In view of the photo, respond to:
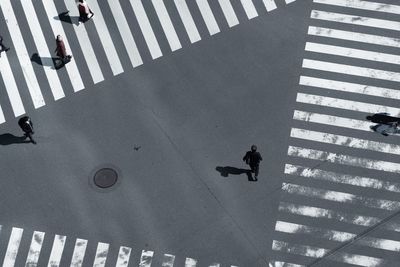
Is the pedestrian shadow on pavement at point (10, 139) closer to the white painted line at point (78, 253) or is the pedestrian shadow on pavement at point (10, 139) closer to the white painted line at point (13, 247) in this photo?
the white painted line at point (13, 247)

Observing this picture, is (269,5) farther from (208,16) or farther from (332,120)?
(332,120)

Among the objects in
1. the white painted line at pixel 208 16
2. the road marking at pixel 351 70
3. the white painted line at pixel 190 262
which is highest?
the white painted line at pixel 208 16

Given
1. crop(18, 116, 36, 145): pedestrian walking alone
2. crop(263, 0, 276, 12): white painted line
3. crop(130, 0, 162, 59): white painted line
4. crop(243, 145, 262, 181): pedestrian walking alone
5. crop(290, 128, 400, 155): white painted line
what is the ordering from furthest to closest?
crop(263, 0, 276, 12): white painted line, crop(130, 0, 162, 59): white painted line, crop(290, 128, 400, 155): white painted line, crop(18, 116, 36, 145): pedestrian walking alone, crop(243, 145, 262, 181): pedestrian walking alone

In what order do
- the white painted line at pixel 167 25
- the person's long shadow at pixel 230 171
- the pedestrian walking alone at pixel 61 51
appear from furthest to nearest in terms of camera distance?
the white painted line at pixel 167 25, the pedestrian walking alone at pixel 61 51, the person's long shadow at pixel 230 171

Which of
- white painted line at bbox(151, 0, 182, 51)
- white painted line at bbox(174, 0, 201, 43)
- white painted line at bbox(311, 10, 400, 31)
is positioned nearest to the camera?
white painted line at bbox(151, 0, 182, 51)

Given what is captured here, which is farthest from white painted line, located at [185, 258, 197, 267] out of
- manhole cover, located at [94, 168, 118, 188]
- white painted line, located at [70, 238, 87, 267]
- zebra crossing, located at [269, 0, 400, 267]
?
manhole cover, located at [94, 168, 118, 188]

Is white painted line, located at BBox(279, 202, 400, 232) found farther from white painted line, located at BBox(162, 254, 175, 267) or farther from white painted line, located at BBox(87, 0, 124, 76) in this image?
white painted line, located at BBox(87, 0, 124, 76)

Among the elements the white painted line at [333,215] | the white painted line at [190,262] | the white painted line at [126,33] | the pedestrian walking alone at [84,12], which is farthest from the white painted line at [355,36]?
the white painted line at [190,262]
